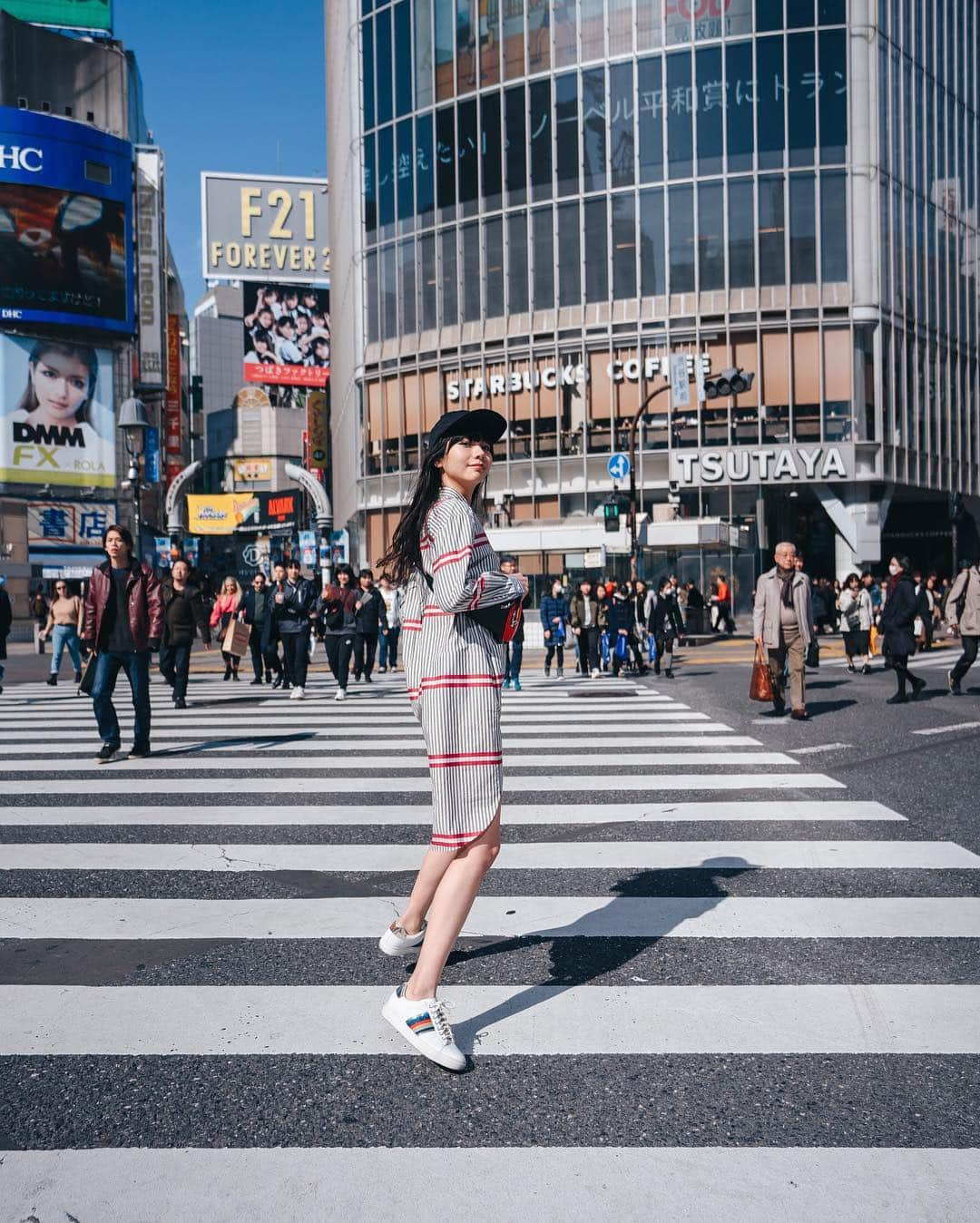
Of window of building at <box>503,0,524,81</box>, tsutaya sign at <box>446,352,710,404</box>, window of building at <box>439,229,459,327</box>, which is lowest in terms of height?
tsutaya sign at <box>446,352,710,404</box>

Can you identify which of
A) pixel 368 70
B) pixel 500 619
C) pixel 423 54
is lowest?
pixel 500 619

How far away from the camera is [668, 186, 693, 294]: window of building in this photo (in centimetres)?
4172

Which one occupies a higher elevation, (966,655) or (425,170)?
(425,170)

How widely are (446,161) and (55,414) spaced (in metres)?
25.1

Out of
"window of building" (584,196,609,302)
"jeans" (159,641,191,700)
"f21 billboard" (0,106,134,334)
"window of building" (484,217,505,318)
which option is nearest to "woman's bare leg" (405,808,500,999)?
"jeans" (159,641,191,700)

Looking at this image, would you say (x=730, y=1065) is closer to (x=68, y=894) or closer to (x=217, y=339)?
(x=68, y=894)

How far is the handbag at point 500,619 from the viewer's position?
11.9ft

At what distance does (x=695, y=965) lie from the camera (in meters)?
4.46

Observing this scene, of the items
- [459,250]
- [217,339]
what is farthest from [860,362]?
[217,339]

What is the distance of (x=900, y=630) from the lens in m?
15.1

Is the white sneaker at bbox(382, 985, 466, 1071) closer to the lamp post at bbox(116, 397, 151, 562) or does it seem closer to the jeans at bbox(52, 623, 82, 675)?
the jeans at bbox(52, 623, 82, 675)

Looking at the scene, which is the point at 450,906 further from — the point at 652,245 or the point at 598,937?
the point at 652,245

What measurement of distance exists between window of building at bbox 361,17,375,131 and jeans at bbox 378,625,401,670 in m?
32.3

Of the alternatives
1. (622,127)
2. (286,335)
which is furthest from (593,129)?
(286,335)
